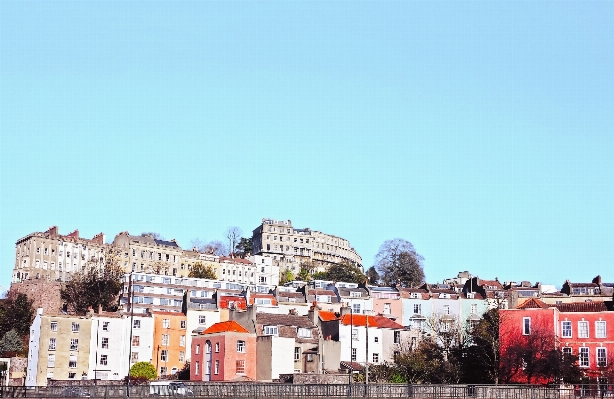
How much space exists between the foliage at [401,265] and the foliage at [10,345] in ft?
261

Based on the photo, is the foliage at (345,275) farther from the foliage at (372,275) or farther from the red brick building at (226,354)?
the red brick building at (226,354)

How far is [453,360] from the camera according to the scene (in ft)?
286

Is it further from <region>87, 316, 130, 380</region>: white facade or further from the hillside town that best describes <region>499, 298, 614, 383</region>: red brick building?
<region>87, 316, 130, 380</region>: white facade

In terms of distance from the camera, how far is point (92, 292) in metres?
123

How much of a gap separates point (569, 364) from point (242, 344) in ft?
99.8

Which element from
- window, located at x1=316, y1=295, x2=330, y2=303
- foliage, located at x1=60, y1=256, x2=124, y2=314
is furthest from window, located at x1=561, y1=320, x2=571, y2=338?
foliage, located at x1=60, y1=256, x2=124, y2=314

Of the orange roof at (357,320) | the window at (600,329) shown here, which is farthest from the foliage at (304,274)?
the window at (600,329)

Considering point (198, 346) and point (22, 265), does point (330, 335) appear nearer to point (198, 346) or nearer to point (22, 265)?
point (198, 346)

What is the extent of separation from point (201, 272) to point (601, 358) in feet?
295

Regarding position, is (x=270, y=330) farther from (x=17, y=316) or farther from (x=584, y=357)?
(x=17, y=316)

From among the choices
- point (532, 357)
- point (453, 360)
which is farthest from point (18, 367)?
point (532, 357)

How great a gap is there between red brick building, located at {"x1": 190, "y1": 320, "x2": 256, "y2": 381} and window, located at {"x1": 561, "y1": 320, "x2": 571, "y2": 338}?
29214 mm

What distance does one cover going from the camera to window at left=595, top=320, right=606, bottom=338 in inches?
3137

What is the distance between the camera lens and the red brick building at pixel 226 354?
8431 centimetres
